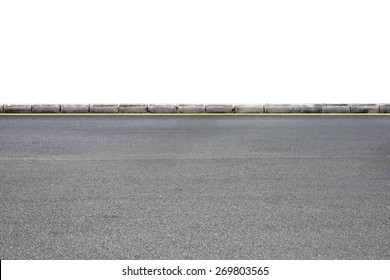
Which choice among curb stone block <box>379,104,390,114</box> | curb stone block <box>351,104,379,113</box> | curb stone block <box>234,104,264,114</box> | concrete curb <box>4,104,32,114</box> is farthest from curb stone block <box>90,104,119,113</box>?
curb stone block <box>379,104,390,114</box>

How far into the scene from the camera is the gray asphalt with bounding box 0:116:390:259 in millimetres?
3799

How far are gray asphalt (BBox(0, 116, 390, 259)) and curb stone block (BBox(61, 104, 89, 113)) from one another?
3.26m

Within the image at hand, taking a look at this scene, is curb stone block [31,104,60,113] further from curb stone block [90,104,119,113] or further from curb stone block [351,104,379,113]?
curb stone block [351,104,379,113]

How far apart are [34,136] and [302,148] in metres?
3.69

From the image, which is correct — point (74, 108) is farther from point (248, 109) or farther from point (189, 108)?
point (248, 109)

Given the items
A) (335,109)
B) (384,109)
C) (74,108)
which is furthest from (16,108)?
(384,109)

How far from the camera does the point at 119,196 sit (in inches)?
203

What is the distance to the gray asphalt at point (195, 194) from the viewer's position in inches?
150

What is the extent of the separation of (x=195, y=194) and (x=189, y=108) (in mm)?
7835

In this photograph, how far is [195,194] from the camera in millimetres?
5238
